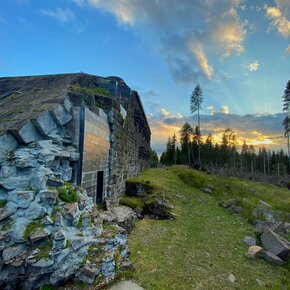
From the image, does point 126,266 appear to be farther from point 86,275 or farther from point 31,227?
point 31,227

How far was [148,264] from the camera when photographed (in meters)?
5.00

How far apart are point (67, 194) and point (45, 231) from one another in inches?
36.9

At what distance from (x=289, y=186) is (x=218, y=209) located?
16.4 metres

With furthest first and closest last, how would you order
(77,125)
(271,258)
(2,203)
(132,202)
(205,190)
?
(205,190) → (132,202) → (77,125) → (271,258) → (2,203)

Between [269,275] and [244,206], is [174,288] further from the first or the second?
[244,206]

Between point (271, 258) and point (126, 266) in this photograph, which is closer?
point (126, 266)

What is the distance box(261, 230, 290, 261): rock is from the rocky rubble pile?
13.8ft

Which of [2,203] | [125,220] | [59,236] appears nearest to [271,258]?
[125,220]

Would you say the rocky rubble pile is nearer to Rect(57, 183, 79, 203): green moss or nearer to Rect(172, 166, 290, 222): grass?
Rect(57, 183, 79, 203): green moss

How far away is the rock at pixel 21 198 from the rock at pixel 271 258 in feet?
19.2

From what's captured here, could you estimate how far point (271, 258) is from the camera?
18.8 ft

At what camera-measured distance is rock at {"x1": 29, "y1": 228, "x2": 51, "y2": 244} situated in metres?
3.56

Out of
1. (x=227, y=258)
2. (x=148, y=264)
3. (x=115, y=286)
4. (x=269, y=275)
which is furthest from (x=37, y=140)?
(x=269, y=275)

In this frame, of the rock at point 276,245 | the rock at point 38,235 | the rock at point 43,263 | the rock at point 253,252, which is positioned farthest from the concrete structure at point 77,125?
the rock at point 276,245
